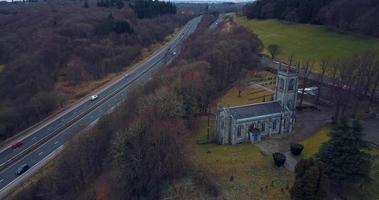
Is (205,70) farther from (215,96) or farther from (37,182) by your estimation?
(37,182)

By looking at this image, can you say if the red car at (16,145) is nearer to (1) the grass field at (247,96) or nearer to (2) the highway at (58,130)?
(2) the highway at (58,130)

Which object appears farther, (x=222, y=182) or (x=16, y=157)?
(x=16, y=157)

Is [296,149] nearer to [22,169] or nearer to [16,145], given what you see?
[22,169]

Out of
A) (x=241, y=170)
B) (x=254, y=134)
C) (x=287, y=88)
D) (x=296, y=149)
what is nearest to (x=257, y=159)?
(x=241, y=170)

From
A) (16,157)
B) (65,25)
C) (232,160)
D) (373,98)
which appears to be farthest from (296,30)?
(16,157)

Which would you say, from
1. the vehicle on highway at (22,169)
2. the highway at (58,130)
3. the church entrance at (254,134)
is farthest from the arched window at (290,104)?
the vehicle on highway at (22,169)
